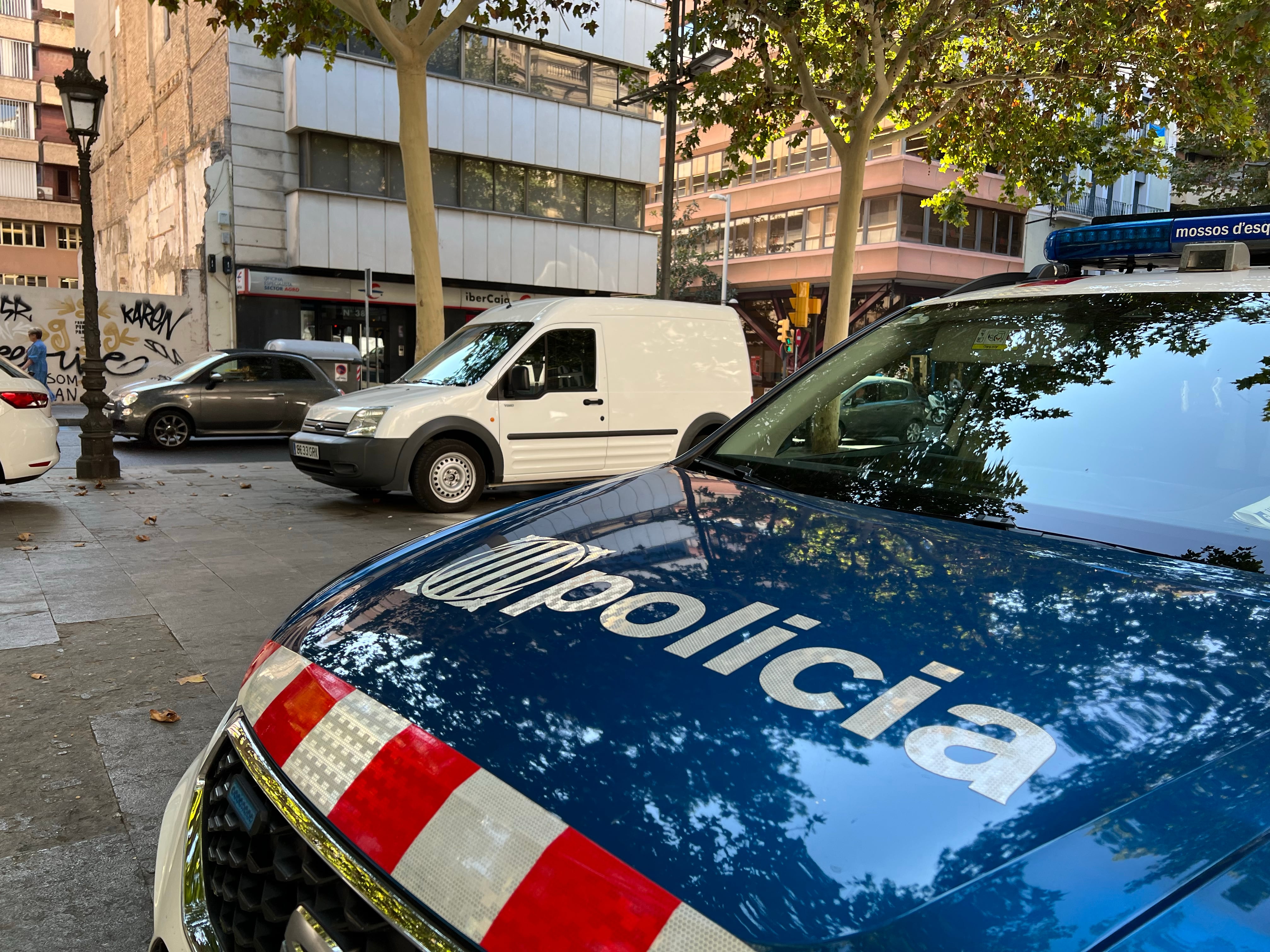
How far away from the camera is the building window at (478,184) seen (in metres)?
25.0

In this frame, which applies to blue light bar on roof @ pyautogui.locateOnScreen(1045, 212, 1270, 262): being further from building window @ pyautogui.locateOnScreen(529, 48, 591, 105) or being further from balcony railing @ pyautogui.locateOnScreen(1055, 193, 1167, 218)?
balcony railing @ pyautogui.locateOnScreen(1055, 193, 1167, 218)

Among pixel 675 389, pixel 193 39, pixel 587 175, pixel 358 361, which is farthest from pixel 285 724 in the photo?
pixel 193 39

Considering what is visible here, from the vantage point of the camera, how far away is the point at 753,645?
4.72 ft

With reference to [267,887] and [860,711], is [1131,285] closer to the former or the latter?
[860,711]

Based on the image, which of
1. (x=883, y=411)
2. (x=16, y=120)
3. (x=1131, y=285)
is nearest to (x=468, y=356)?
(x=883, y=411)

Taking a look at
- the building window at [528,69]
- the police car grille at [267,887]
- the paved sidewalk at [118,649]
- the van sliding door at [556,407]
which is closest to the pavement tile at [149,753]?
the paved sidewalk at [118,649]

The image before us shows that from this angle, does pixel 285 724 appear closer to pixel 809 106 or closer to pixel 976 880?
pixel 976 880

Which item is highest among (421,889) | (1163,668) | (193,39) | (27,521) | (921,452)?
(193,39)

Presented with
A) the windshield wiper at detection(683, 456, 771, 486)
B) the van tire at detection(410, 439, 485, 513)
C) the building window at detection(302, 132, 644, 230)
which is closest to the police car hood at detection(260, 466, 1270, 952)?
the windshield wiper at detection(683, 456, 771, 486)

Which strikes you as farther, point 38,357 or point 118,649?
point 38,357

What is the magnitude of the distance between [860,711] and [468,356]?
9.31 metres

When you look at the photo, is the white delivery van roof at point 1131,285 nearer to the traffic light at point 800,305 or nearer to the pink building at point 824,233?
the traffic light at point 800,305

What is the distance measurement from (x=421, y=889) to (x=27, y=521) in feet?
29.0

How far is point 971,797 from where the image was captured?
1.07 meters
